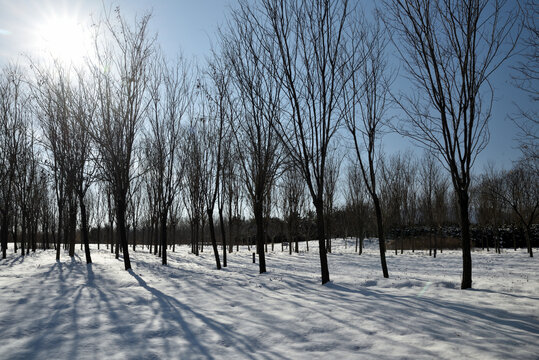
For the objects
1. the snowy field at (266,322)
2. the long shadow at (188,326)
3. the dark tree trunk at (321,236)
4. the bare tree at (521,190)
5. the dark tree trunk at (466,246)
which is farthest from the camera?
the bare tree at (521,190)

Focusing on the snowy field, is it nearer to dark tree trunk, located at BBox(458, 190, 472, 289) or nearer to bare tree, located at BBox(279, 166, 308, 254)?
dark tree trunk, located at BBox(458, 190, 472, 289)

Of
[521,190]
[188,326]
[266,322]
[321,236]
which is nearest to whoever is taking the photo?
[188,326]

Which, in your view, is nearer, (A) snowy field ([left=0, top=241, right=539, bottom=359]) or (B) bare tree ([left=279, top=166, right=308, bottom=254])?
(A) snowy field ([left=0, top=241, right=539, bottom=359])

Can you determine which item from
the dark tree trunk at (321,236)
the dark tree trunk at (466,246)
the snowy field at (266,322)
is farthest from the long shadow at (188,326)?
the dark tree trunk at (466,246)

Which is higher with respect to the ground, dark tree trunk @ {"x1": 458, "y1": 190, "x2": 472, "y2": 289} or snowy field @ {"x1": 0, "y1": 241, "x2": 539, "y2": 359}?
dark tree trunk @ {"x1": 458, "y1": 190, "x2": 472, "y2": 289}

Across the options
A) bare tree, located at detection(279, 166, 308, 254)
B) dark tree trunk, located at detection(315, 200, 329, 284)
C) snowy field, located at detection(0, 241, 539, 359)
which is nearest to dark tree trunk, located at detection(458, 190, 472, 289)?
snowy field, located at detection(0, 241, 539, 359)

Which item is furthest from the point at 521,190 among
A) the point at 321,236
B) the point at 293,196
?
the point at 321,236

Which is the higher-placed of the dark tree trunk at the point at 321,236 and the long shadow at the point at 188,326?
the dark tree trunk at the point at 321,236

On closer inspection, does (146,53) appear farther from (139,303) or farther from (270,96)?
(139,303)

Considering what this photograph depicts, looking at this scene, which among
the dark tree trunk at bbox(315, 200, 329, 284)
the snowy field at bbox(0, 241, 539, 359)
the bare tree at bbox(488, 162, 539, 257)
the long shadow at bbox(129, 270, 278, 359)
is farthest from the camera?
the bare tree at bbox(488, 162, 539, 257)

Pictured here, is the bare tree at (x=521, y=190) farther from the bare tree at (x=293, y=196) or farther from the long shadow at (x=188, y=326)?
the long shadow at (x=188, y=326)

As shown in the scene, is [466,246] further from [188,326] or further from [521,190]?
[521,190]

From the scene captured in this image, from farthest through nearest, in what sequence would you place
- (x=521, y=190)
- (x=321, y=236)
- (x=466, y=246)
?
(x=521, y=190), (x=321, y=236), (x=466, y=246)

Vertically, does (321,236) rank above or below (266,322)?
above
